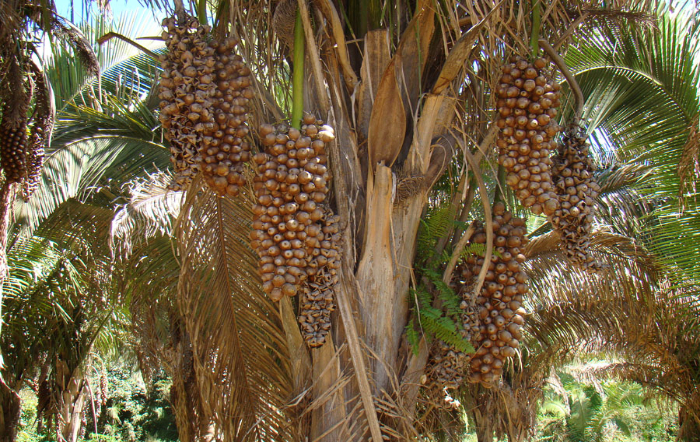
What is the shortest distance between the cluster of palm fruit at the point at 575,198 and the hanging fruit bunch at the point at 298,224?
0.89m

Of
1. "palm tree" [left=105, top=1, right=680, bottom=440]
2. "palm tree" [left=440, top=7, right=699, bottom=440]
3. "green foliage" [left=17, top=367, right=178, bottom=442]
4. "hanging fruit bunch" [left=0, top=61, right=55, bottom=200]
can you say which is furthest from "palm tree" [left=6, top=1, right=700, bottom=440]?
"green foliage" [left=17, top=367, right=178, bottom=442]

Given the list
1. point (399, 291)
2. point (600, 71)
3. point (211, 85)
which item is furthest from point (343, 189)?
point (600, 71)

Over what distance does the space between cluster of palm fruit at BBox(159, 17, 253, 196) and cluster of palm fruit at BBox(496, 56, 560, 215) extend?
37.1 inches

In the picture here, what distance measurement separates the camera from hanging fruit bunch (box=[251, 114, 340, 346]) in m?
1.59

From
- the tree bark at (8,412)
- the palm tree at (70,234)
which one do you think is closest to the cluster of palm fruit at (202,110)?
the palm tree at (70,234)

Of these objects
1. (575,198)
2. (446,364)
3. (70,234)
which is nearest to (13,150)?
(70,234)

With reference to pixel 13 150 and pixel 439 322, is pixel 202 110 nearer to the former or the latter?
pixel 439 322

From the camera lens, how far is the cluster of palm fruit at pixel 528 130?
186 cm

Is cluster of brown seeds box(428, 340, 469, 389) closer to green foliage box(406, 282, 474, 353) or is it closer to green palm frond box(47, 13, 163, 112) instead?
green foliage box(406, 282, 474, 353)

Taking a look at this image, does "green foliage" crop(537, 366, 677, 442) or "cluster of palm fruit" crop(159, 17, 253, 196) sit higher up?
"cluster of palm fruit" crop(159, 17, 253, 196)

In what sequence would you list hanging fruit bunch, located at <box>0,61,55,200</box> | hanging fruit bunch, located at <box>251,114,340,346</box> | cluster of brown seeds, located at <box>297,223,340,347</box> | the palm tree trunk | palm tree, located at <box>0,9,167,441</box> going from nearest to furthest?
hanging fruit bunch, located at <box>251,114,340,346</box> < cluster of brown seeds, located at <box>297,223,340,347</box> < hanging fruit bunch, located at <box>0,61,55,200</box> < palm tree, located at <box>0,9,167,441</box> < the palm tree trunk

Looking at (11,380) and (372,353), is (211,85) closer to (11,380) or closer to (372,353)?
(372,353)

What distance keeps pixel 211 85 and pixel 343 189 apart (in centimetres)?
63

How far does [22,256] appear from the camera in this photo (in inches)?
303
